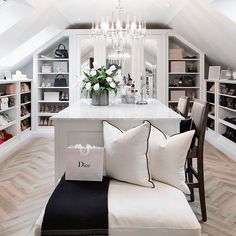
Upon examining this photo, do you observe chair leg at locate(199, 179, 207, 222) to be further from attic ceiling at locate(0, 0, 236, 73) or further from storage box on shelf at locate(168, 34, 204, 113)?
storage box on shelf at locate(168, 34, 204, 113)

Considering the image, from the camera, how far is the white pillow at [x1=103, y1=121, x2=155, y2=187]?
6.82ft

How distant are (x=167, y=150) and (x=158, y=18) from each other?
4.32 metres

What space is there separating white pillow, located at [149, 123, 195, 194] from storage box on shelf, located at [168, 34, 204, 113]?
4457 millimetres

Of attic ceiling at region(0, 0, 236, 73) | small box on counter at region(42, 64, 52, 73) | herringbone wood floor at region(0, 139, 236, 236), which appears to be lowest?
herringbone wood floor at region(0, 139, 236, 236)

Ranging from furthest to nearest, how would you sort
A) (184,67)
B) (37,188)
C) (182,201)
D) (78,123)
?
(184,67) → (37,188) → (78,123) → (182,201)

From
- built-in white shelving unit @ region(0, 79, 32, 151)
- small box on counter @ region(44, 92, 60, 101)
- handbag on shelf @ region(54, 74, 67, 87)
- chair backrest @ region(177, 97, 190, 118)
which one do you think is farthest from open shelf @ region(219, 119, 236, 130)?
built-in white shelving unit @ region(0, 79, 32, 151)

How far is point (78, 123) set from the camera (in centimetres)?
257

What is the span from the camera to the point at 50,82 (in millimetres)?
6844

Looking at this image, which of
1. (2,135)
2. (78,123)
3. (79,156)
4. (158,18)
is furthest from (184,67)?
(79,156)

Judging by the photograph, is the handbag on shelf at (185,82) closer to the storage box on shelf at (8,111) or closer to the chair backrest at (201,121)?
the storage box on shelf at (8,111)

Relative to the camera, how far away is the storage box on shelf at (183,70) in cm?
651

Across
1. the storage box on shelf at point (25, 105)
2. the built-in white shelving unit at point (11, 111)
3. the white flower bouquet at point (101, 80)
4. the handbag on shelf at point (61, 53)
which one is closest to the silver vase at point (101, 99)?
the white flower bouquet at point (101, 80)

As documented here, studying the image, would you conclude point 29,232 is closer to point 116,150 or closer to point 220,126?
point 116,150

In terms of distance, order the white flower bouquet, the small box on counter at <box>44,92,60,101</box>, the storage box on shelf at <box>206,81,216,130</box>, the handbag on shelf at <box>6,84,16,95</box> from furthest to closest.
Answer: the small box on counter at <box>44,92,60,101</box> < the storage box on shelf at <box>206,81,216,130</box> < the handbag on shelf at <box>6,84,16,95</box> < the white flower bouquet
